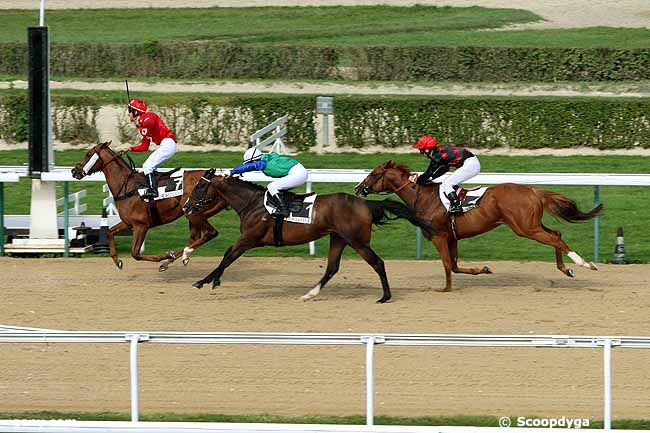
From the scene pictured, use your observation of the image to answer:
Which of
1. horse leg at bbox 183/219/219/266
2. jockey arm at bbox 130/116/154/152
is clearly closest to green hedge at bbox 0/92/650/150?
jockey arm at bbox 130/116/154/152

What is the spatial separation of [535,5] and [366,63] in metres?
10.2

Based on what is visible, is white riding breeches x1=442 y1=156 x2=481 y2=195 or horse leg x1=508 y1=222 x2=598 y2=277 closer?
horse leg x1=508 y1=222 x2=598 y2=277

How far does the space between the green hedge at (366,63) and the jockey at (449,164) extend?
1324 centimetres

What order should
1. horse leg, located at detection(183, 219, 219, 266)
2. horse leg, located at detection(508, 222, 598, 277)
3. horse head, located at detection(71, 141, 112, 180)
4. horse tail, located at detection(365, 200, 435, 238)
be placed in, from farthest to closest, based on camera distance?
horse head, located at detection(71, 141, 112, 180) → horse leg, located at detection(183, 219, 219, 266) → horse leg, located at detection(508, 222, 598, 277) → horse tail, located at detection(365, 200, 435, 238)

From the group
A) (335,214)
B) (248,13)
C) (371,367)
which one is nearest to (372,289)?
(335,214)

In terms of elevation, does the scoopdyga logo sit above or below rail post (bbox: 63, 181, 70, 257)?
below

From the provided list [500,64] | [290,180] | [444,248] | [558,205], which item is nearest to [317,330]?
[290,180]

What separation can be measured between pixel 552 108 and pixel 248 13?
49.5 ft

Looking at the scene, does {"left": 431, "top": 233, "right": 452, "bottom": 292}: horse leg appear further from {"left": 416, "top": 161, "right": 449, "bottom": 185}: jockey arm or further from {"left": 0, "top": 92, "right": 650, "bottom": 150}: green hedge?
{"left": 0, "top": 92, "right": 650, "bottom": 150}: green hedge

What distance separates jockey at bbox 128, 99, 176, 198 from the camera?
38.1ft

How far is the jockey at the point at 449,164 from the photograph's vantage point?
11.0 metres

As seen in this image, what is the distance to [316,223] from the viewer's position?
34.9 feet

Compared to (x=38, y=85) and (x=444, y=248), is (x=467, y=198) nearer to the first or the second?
(x=444, y=248)

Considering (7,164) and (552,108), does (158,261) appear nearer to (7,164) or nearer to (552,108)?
(7,164)
